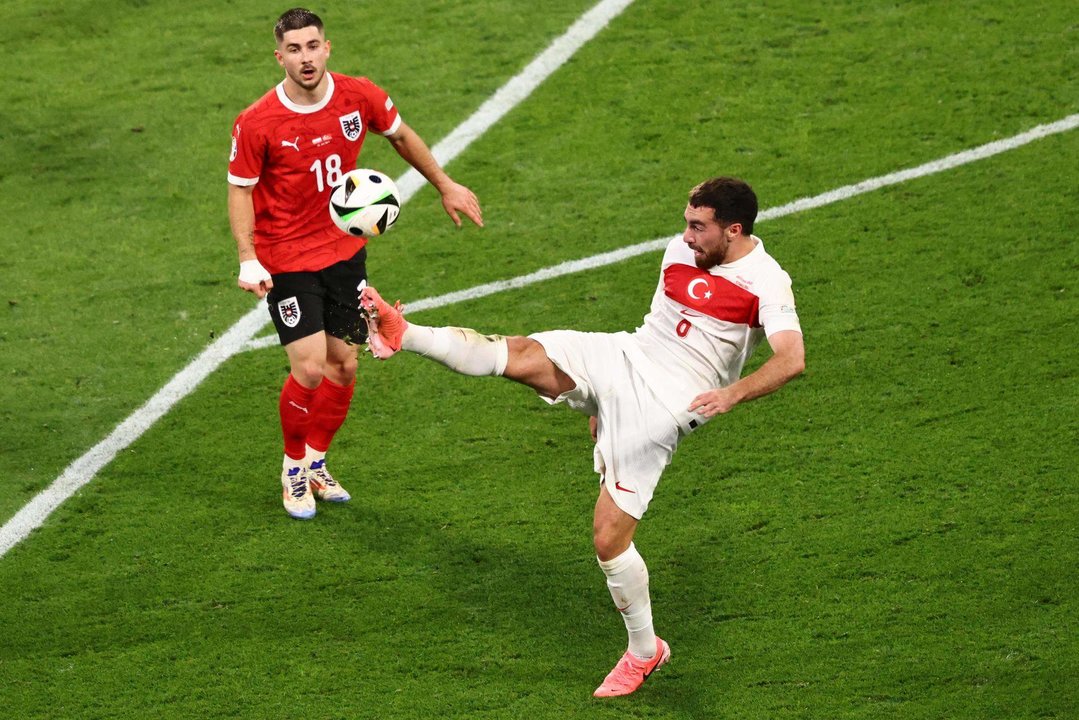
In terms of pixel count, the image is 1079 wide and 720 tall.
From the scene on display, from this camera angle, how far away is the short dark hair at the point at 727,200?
18.0 feet

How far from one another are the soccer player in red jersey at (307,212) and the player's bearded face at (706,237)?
1119 millimetres

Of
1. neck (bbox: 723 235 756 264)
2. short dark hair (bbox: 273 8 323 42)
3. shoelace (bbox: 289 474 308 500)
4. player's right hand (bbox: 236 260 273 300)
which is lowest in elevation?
shoelace (bbox: 289 474 308 500)

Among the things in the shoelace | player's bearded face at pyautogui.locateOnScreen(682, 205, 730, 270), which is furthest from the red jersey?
player's bearded face at pyautogui.locateOnScreen(682, 205, 730, 270)

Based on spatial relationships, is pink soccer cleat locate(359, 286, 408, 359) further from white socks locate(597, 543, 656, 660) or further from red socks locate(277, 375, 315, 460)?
red socks locate(277, 375, 315, 460)

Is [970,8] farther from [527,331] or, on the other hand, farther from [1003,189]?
[527,331]

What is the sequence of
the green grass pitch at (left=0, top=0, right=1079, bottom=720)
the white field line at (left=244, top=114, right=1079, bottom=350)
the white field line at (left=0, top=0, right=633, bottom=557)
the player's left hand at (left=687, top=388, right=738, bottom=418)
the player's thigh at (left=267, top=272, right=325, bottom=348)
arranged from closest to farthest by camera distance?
the player's left hand at (left=687, top=388, right=738, bottom=418) < the green grass pitch at (left=0, top=0, right=1079, bottom=720) < the player's thigh at (left=267, top=272, right=325, bottom=348) < the white field line at (left=0, top=0, right=633, bottom=557) < the white field line at (left=244, top=114, right=1079, bottom=350)

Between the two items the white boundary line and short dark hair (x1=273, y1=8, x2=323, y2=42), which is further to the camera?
the white boundary line

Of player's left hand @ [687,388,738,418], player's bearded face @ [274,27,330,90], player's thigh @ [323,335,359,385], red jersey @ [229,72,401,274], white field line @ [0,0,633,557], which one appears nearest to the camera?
player's left hand @ [687,388,738,418]

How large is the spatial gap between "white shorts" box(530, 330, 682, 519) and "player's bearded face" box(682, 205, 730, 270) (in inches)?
18.7

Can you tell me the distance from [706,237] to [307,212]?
1.83m

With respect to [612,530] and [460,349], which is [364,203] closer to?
[460,349]

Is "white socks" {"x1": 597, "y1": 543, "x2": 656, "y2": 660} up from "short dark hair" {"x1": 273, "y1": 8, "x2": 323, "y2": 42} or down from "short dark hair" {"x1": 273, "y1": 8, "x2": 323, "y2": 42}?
down

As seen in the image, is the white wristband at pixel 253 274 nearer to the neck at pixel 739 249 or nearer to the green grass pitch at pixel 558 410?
the green grass pitch at pixel 558 410

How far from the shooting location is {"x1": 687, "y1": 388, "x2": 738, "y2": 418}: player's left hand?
17.1ft
